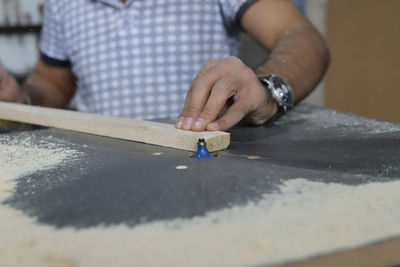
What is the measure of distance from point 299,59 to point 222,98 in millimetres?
399

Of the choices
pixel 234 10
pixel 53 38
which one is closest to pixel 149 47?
pixel 234 10

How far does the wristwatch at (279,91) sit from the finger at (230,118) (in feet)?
0.36

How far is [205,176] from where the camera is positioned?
57cm

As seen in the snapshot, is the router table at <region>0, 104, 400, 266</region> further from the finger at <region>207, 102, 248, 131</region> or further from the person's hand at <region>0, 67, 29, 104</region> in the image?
the person's hand at <region>0, 67, 29, 104</region>

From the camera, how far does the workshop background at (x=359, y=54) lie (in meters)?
1.88

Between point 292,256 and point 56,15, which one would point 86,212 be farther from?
point 56,15

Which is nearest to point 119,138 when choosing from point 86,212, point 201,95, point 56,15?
point 201,95

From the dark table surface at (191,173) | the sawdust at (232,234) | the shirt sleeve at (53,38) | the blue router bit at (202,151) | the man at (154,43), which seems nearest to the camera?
the sawdust at (232,234)

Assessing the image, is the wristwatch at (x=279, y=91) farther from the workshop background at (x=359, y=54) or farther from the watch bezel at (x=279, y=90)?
the workshop background at (x=359, y=54)

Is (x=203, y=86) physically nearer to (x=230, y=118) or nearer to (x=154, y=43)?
(x=230, y=118)

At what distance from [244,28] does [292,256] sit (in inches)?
41.3

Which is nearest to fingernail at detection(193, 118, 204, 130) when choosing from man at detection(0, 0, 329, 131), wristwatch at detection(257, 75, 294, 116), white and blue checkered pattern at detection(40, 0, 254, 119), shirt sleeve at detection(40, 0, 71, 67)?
wristwatch at detection(257, 75, 294, 116)

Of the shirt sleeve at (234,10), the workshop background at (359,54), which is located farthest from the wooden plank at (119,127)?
the workshop background at (359,54)

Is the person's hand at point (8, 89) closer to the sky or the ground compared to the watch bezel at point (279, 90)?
closer to the ground
